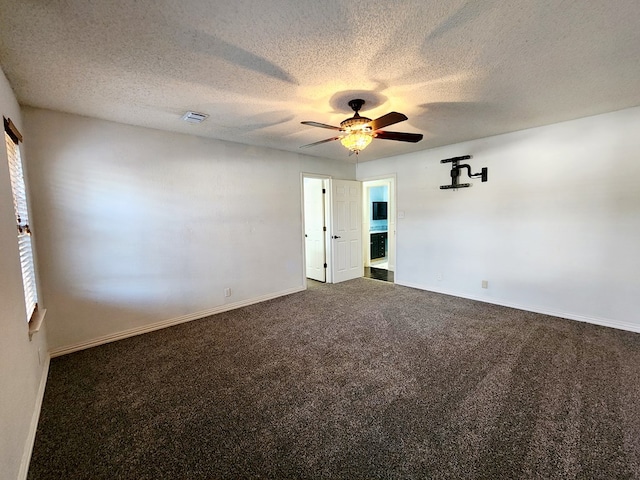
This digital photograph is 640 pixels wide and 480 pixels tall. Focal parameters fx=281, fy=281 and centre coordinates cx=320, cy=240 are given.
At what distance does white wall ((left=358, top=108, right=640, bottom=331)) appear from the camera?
3057 mm

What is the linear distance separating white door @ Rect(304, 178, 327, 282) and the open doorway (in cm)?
119

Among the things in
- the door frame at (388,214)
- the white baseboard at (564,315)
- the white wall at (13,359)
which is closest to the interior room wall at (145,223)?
the white wall at (13,359)

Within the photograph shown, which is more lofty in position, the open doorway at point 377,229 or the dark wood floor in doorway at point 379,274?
the open doorway at point 377,229

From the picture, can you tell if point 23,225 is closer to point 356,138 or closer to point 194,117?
point 194,117

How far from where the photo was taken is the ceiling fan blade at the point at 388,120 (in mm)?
2116

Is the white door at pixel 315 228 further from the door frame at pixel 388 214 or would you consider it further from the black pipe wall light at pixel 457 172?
the black pipe wall light at pixel 457 172

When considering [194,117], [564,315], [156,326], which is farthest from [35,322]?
[564,315]

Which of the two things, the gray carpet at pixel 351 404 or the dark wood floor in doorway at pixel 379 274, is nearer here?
the gray carpet at pixel 351 404

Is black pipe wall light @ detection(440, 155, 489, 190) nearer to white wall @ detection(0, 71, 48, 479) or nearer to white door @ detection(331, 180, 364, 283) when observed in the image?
white door @ detection(331, 180, 364, 283)

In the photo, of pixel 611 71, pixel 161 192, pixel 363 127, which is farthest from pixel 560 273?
pixel 161 192

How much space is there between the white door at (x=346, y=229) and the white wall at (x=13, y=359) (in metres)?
4.10

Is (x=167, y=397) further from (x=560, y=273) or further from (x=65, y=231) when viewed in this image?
(x=560, y=273)

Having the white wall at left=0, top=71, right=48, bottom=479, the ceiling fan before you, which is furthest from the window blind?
the ceiling fan

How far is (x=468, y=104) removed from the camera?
2734mm
